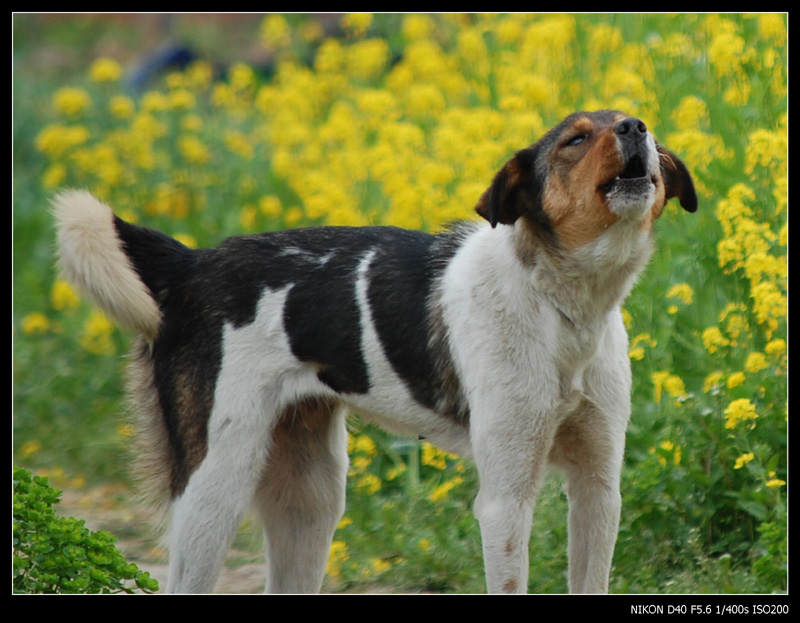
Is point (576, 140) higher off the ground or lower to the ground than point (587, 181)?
higher

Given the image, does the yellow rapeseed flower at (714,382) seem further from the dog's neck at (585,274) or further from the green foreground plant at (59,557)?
the green foreground plant at (59,557)

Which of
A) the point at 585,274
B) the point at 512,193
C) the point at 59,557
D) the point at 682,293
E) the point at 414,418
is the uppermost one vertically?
the point at 512,193

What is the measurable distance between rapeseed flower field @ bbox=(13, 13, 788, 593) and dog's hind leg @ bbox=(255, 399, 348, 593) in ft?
2.26

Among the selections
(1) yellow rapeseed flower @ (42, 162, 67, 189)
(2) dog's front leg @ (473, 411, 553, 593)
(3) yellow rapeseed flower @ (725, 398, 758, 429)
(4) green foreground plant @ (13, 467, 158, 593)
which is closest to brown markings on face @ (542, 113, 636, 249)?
(2) dog's front leg @ (473, 411, 553, 593)

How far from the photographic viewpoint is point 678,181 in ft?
13.0

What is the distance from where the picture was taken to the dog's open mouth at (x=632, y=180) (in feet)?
11.8

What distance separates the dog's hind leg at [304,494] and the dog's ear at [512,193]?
3.55 feet

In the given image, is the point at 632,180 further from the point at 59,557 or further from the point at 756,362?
the point at 59,557

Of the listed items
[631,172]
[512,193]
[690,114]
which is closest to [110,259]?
[512,193]

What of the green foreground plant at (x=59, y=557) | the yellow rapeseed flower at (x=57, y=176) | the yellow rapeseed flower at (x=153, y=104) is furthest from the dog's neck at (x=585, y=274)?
the yellow rapeseed flower at (x=57, y=176)

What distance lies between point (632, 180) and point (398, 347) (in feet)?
3.25

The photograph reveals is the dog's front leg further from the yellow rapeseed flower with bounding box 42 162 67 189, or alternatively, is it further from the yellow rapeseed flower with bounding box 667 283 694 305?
the yellow rapeseed flower with bounding box 42 162 67 189

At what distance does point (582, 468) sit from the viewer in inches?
155

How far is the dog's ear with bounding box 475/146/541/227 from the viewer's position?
12.4 feet
